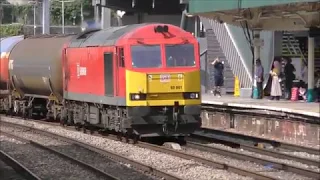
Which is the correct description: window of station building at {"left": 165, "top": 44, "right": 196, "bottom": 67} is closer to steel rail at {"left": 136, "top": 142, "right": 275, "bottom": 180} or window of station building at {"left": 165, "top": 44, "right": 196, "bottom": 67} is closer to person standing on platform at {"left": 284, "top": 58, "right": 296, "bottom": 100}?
steel rail at {"left": 136, "top": 142, "right": 275, "bottom": 180}

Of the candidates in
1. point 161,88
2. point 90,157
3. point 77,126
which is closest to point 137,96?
point 161,88

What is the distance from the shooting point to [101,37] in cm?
1800

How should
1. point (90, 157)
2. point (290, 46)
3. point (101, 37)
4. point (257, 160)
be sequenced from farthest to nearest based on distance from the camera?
point (290, 46) → point (101, 37) → point (90, 157) → point (257, 160)

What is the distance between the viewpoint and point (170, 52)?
16359 millimetres

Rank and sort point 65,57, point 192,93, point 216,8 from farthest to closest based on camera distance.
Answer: point 216,8 → point 65,57 → point 192,93

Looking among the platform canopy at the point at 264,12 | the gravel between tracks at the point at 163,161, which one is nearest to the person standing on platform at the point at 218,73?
the platform canopy at the point at 264,12

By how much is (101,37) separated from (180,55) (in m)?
2.73

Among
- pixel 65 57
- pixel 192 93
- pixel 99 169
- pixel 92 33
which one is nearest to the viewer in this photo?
pixel 99 169

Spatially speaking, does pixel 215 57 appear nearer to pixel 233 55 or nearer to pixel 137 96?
pixel 233 55

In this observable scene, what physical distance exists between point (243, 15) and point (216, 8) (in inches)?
52.1

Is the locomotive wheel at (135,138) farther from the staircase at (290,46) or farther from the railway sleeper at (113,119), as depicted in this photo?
the staircase at (290,46)

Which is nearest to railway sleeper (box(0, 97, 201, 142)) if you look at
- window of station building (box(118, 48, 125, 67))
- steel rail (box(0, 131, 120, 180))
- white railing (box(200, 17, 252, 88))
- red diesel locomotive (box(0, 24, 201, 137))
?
red diesel locomotive (box(0, 24, 201, 137))

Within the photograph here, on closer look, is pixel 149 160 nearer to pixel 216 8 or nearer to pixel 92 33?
pixel 92 33

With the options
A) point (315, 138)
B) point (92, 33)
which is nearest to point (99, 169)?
point (315, 138)
